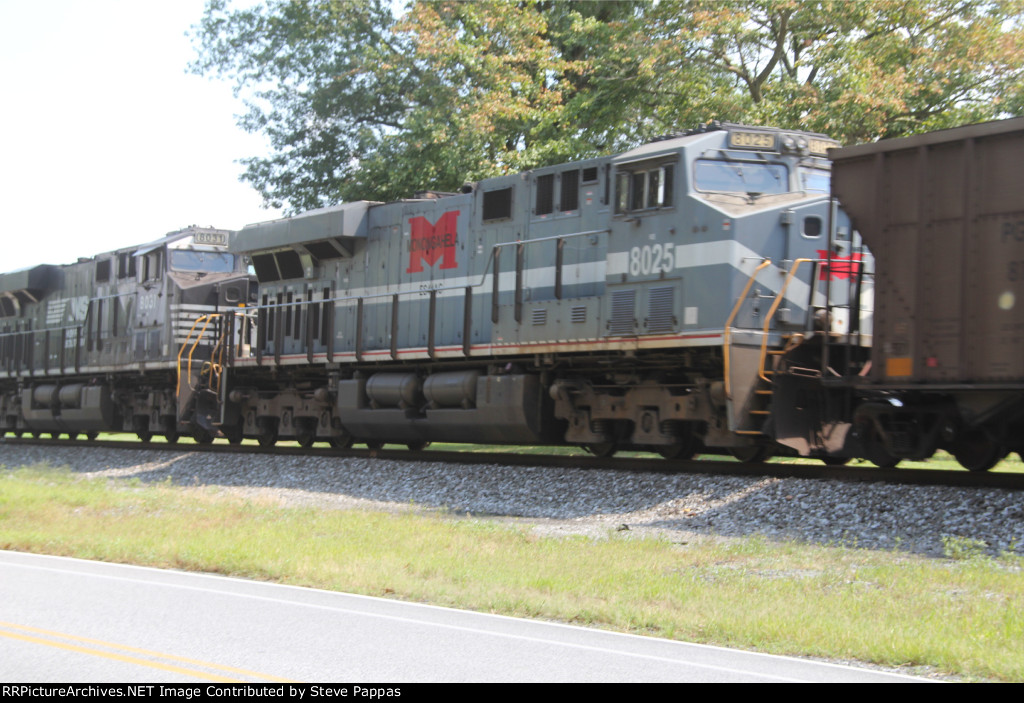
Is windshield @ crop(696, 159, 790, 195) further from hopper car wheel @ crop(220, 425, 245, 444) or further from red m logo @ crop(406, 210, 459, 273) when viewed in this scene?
hopper car wheel @ crop(220, 425, 245, 444)

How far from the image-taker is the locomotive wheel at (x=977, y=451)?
38.1ft

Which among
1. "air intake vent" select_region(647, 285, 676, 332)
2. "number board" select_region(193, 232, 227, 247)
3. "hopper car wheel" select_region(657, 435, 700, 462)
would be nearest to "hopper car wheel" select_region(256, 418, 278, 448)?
"number board" select_region(193, 232, 227, 247)

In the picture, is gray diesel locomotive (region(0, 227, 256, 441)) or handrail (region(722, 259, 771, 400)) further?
gray diesel locomotive (region(0, 227, 256, 441))

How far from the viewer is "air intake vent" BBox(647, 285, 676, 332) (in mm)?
13125

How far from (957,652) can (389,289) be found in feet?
44.1

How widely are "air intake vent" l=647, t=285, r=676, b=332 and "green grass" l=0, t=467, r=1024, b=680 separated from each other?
134 inches

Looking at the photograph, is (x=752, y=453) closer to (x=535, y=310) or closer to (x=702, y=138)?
(x=535, y=310)

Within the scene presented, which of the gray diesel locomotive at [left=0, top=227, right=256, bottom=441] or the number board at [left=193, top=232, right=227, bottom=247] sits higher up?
the number board at [left=193, top=232, right=227, bottom=247]

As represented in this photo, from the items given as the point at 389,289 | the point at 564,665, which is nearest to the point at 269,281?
the point at 389,289

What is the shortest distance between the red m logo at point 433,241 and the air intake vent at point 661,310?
445 centimetres

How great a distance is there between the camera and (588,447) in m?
15.9

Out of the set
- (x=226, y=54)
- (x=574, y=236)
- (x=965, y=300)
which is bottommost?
(x=965, y=300)

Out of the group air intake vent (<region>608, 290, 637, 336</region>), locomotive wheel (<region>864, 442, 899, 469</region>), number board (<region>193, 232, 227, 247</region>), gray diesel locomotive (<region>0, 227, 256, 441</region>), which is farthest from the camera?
number board (<region>193, 232, 227, 247</region>)

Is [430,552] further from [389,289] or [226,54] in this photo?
[226,54]
